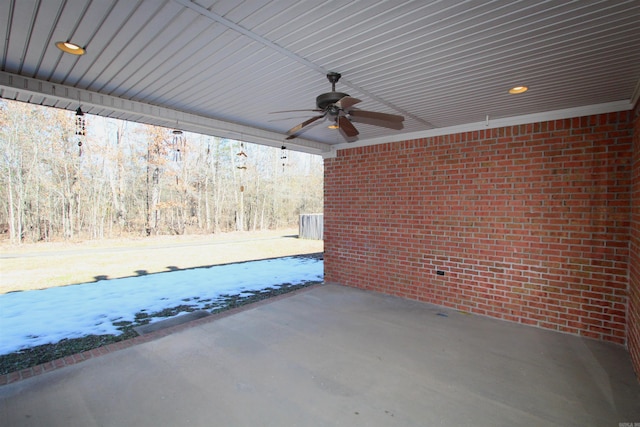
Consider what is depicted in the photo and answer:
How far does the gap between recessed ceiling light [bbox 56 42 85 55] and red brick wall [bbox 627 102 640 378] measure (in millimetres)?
5123

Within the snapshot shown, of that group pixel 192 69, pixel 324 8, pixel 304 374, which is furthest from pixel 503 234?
pixel 192 69

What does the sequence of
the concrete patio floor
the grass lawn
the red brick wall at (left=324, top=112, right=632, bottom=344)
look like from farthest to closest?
the red brick wall at (left=324, top=112, right=632, bottom=344)
the grass lawn
the concrete patio floor

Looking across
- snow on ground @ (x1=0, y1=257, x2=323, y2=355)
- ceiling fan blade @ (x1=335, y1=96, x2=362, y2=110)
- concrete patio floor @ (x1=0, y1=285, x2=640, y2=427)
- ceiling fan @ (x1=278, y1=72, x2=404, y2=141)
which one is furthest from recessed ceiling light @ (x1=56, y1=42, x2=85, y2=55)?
snow on ground @ (x1=0, y1=257, x2=323, y2=355)

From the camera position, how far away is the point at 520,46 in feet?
7.13

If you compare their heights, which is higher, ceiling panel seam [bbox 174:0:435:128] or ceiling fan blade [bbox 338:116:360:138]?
ceiling panel seam [bbox 174:0:435:128]

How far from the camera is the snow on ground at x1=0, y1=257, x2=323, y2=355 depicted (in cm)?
366

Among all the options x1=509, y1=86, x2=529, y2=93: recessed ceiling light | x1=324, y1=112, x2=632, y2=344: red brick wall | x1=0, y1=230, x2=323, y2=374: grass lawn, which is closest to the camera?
x1=509, y1=86, x2=529, y2=93: recessed ceiling light

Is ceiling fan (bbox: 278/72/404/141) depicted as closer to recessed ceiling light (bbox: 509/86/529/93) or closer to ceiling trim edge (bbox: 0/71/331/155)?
recessed ceiling light (bbox: 509/86/529/93)

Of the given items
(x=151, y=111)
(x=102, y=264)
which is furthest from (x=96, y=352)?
(x=102, y=264)

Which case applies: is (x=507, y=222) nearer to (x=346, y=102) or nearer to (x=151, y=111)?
(x=346, y=102)

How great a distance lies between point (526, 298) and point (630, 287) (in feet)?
3.32

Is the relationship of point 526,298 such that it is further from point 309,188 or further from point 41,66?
point 309,188

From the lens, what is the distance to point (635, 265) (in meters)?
2.83

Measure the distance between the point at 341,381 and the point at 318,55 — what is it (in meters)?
2.80
